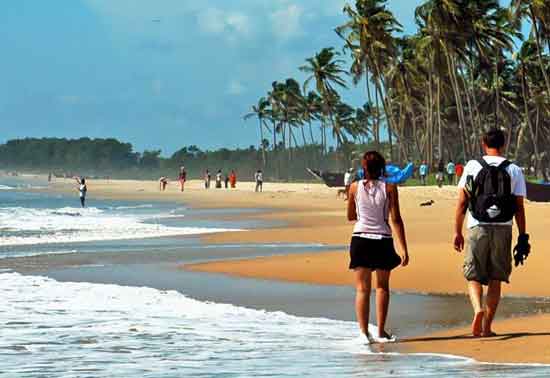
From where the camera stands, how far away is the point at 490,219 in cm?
728

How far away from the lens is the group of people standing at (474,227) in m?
7.26

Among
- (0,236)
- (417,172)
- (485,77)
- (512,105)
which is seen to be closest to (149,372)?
(0,236)

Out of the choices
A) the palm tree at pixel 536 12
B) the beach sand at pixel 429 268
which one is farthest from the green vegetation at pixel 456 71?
the beach sand at pixel 429 268

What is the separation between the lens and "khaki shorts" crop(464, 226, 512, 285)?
7.30 metres

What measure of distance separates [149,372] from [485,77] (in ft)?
233

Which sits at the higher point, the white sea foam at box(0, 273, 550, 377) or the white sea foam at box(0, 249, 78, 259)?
the white sea foam at box(0, 273, 550, 377)

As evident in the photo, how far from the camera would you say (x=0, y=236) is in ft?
74.7

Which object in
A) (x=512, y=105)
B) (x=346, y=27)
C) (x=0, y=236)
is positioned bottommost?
(x=0, y=236)

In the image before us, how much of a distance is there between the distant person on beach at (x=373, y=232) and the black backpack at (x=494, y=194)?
59 cm

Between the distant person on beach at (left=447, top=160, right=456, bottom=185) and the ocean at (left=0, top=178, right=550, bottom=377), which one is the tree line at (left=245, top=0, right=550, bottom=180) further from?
the ocean at (left=0, top=178, right=550, bottom=377)

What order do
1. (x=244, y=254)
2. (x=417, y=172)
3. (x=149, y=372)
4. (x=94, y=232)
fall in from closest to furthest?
(x=149, y=372), (x=244, y=254), (x=94, y=232), (x=417, y=172)

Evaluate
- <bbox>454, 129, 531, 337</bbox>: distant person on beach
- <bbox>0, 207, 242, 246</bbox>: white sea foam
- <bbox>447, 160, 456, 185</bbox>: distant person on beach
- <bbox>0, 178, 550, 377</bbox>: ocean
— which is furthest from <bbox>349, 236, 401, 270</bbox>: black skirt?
<bbox>447, 160, 456, 185</bbox>: distant person on beach

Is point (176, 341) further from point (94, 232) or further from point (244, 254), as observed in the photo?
point (94, 232)

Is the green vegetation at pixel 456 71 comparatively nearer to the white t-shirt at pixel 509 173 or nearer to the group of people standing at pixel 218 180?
the group of people standing at pixel 218 180
